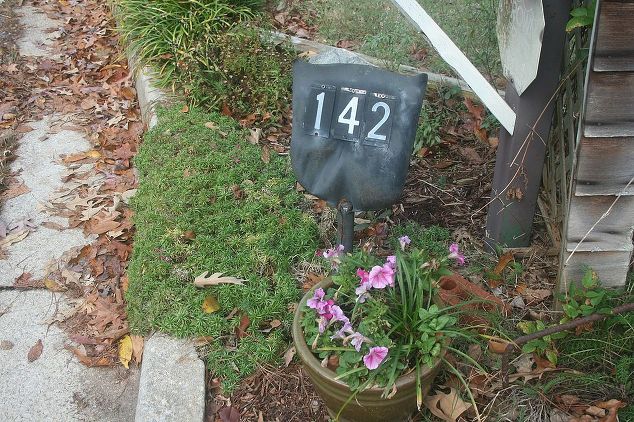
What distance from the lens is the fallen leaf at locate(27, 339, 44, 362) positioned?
3.37 metres

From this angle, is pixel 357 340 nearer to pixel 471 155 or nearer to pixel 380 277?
pixel 380 277

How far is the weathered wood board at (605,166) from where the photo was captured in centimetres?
249

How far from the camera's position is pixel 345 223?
2.70 meters

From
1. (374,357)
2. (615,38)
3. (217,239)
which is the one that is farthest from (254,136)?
(615,38)

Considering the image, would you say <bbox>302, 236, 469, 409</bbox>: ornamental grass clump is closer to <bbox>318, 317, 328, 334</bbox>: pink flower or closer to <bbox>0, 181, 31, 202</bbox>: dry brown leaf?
<bbox>318, 317, 328, 334</bbox>: pink flower

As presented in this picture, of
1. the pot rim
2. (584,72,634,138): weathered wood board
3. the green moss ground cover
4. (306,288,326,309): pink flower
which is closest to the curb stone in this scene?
the green moss ground cover

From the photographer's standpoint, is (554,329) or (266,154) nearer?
(554,329)

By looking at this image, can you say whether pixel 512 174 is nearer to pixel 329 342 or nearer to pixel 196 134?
pixel 329 342

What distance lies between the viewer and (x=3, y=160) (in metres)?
4.85

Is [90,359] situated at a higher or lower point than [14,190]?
lower

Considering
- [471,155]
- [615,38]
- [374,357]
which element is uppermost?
[615,38]

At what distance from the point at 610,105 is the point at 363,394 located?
1377 millimetres

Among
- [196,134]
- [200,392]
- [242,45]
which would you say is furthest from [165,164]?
[200,392]

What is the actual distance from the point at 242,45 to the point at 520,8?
7.88ft
